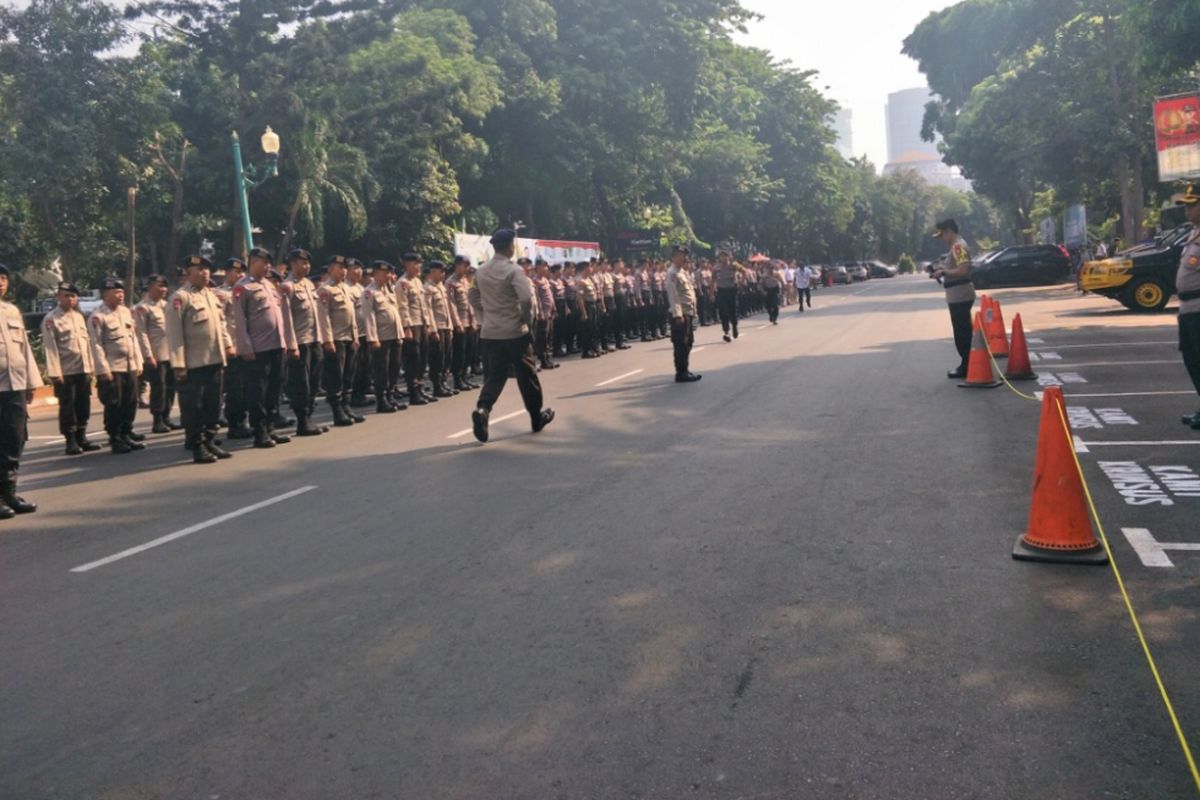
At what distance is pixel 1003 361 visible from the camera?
14445mm

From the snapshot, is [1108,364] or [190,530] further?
[1108,364]

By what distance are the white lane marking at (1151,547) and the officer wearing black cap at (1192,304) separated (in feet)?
11.7

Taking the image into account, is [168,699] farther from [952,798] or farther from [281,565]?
[952,798]

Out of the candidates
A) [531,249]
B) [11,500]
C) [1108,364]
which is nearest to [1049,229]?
[531,249]

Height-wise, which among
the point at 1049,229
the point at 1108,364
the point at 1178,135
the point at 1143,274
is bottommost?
the point at 1108,364

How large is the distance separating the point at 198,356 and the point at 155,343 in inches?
136

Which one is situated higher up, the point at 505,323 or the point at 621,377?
the point at 505,323

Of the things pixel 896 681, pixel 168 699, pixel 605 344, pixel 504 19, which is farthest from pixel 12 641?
pixel 504 19

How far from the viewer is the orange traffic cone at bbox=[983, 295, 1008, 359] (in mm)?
14787

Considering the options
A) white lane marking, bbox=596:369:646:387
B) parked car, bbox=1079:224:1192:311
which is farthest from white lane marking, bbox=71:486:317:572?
parked car, bbox=1079:224:1192:311

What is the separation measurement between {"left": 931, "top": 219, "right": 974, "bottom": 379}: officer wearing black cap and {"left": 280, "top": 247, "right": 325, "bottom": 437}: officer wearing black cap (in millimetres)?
7234

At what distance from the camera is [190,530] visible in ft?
23.5

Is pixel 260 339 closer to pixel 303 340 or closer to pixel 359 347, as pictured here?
pixel 303 340

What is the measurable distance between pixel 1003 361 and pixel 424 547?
34.5 ft
